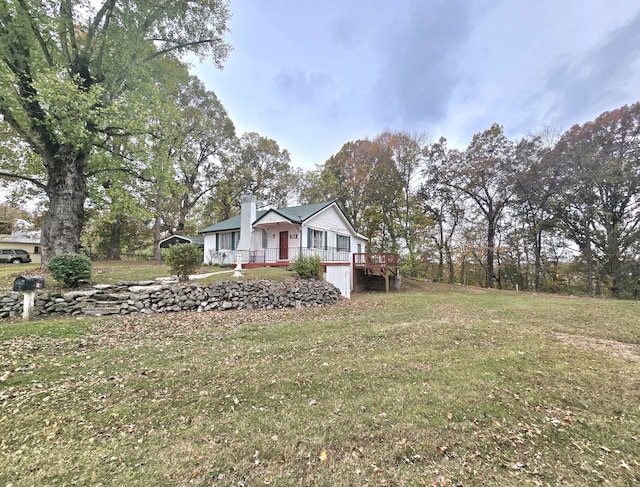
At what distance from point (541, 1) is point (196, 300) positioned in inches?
682

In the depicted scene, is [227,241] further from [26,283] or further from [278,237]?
[26,283]

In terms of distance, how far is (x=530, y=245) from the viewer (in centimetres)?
2172

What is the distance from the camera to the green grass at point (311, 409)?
2.22 meters

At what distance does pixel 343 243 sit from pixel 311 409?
17012mm

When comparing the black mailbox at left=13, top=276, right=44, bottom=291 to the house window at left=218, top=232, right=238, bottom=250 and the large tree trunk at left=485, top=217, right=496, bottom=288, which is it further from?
the large tree trunk at left=485, top=217, right=496, bottom=288

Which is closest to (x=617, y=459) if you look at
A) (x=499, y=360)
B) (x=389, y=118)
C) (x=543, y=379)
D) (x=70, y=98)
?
(x=543, y=379)

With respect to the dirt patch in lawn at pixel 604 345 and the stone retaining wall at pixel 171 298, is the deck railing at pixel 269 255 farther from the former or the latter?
the dirt patch in lawn at pixel 604 345

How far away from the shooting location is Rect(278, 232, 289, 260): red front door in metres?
16.8

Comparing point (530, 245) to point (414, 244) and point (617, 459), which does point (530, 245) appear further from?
point (617, 459)

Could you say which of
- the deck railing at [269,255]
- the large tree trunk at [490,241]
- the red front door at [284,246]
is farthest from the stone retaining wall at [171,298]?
the large tree trunk at [490,241]

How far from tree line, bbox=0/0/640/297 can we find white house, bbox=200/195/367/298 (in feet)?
13.3

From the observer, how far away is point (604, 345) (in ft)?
18.7

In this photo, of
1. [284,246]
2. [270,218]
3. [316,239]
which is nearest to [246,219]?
[270,218]

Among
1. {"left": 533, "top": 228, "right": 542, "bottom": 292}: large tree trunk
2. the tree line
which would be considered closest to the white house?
the tree line
